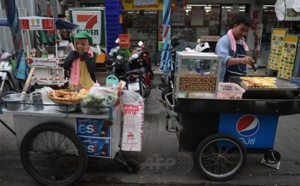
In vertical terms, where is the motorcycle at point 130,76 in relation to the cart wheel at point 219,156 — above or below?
above

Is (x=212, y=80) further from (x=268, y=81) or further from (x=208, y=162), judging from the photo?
(x=208, y=162)

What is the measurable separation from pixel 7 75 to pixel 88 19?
11.0 ft

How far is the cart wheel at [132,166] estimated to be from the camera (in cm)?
332

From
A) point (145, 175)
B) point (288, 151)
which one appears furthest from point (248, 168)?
point (145, 175)

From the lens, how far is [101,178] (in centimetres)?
323

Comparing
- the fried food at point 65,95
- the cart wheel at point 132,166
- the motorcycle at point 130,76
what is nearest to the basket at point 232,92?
the cart wheel at point 132,166

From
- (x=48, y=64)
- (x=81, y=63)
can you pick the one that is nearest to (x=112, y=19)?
(x=48, y=64)

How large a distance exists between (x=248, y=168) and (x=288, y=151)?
3.21ft

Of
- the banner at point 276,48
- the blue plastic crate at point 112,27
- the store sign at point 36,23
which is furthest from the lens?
the blue plastic crate at point 112,27

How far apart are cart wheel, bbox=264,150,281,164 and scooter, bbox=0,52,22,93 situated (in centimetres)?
579

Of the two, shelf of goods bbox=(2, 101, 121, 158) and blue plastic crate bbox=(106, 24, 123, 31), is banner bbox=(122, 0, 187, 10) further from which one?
shelf of goods bbox=(2, 101, 121, 158)

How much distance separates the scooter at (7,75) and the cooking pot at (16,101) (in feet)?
12.5

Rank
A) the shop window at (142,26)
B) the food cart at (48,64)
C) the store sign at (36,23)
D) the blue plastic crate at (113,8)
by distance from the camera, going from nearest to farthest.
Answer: the store sign at (36,23), the food cart at (48,64), the blue plastic crate at (113,8), the shop window at (142,26)

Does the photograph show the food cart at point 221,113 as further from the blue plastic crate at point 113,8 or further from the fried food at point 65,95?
the blue plastic crate at point 113,8
